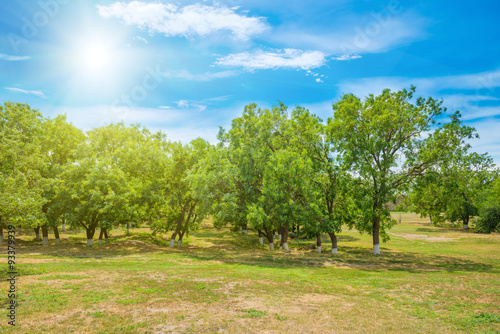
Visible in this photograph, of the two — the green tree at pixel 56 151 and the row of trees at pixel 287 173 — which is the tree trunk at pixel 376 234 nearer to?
the row of trees at pixel 287 173

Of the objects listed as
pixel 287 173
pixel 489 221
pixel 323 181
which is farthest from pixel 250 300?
pixel 489 221

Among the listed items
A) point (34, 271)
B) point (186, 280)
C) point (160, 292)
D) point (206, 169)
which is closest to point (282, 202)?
point (206, 169)

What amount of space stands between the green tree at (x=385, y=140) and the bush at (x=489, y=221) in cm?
3933

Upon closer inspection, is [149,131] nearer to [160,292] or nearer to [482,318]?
[160,292]

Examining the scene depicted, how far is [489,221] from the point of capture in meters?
56.7

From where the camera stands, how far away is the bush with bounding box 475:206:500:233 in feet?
184

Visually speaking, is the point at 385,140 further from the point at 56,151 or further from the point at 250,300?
the point at 56,151

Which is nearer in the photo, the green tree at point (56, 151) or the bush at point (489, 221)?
the green tree at point (56, 151)

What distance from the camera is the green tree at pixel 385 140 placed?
1155 inches

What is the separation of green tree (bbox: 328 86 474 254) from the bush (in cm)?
3933

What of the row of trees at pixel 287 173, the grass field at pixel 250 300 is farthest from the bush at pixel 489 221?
the grass field at pixel 250 300

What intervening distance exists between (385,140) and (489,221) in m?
43.8

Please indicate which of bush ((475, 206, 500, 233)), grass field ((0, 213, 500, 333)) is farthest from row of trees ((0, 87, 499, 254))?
bush ((475, 206, 500, 233))

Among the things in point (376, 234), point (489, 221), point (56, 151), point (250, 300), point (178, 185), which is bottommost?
point (489, 221)
